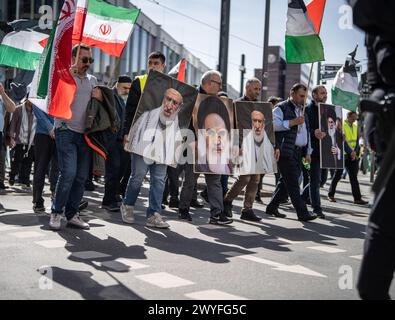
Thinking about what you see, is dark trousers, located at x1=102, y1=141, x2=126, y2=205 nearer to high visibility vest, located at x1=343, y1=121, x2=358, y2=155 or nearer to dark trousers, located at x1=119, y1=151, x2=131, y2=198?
dark trousers, located at x1=119, y1=151, x2=131, y2=198

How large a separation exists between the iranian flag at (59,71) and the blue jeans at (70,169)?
0.33 metres

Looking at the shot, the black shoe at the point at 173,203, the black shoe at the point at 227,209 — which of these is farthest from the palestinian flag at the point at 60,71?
the black shoe at the point at 173,203

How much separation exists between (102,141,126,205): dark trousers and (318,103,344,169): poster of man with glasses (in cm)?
309

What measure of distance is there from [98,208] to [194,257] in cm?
339

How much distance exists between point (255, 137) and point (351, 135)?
181 inches

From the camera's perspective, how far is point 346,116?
12359mm

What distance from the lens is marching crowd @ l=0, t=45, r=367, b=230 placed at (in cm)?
608

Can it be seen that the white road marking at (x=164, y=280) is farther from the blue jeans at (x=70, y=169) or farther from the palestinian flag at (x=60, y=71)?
the palestinian flag at (x=60, y=71)

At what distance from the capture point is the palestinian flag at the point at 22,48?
11828mm

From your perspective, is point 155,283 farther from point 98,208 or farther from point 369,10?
point 98,208

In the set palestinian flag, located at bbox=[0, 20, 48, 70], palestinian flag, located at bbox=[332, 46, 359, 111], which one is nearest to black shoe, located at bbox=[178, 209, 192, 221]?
palestinian flag, located at bbox=[0, 20, 48, 70]

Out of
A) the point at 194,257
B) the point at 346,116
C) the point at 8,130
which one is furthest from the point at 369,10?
the point at 346,116

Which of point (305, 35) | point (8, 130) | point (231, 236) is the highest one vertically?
point (305, 35)

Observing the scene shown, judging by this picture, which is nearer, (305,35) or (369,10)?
(369,10)
